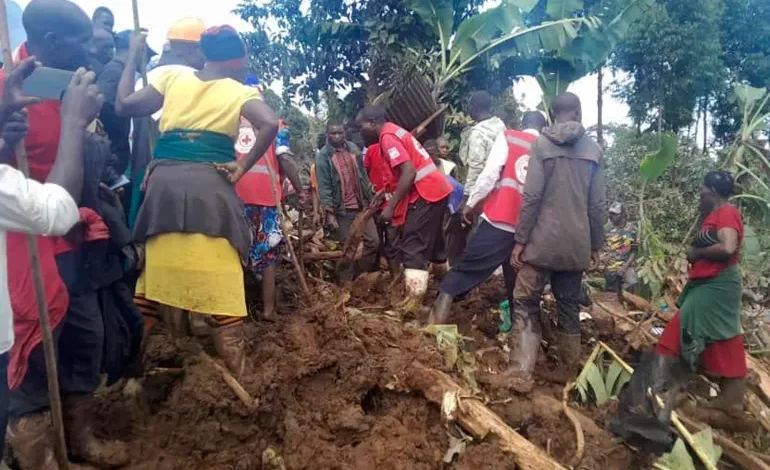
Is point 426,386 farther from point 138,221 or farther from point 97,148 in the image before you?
point 97,148

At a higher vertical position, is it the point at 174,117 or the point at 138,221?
the point at 174,117

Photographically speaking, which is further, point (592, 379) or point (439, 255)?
point (439, 255)

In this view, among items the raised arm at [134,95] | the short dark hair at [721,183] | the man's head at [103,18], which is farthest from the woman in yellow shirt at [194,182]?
the short dark hair at [721,183]

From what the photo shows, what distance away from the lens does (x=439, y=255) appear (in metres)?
5.60

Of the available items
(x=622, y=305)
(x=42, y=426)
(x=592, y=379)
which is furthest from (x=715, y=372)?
(x=42, y=426)

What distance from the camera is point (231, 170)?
319cm

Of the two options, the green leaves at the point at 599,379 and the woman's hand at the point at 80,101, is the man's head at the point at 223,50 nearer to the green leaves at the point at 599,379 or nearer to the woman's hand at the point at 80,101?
the woman's hand at the point at 80,101

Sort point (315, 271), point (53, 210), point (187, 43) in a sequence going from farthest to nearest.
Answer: point (315, 271) → point (187, 43) → point (53, 210)

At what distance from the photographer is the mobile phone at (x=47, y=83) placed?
98.2 inches

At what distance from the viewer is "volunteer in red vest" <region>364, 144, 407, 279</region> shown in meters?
5.23

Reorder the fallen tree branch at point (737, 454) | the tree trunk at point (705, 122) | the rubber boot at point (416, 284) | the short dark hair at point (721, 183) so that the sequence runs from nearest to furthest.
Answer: the fallen tree branch at point (737, 454) < the short dark hair at point (721, 183) < the rubber boot at point (416, 284) < the tree trunk at point (705, 122)

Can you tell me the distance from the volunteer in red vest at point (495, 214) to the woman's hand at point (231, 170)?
197cm

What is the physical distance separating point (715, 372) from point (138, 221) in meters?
3.59

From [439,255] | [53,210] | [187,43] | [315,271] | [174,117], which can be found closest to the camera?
[53,210]
